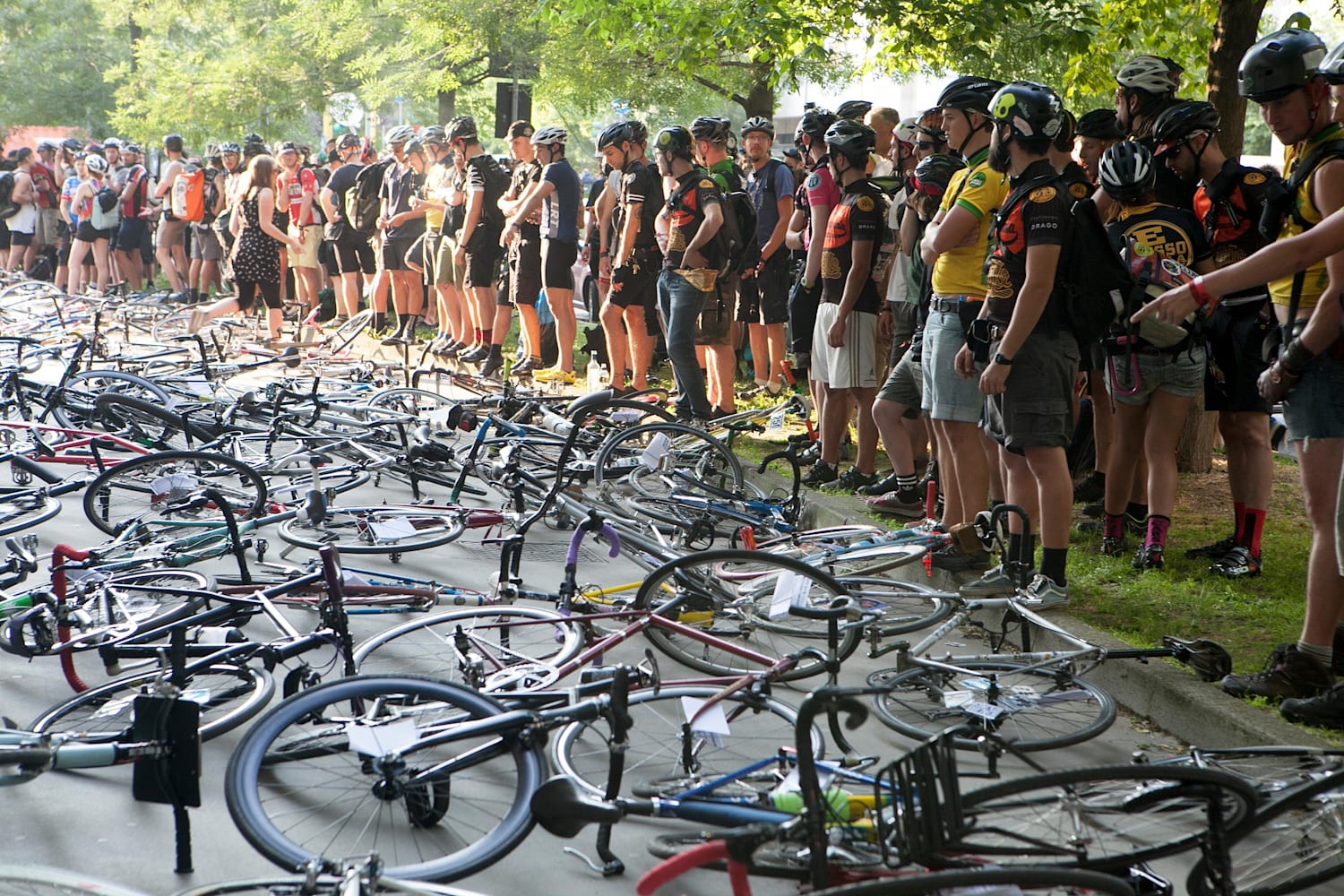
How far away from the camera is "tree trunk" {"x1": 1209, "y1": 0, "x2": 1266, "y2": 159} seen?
7848mm

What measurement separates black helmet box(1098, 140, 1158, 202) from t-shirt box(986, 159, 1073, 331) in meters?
0.73

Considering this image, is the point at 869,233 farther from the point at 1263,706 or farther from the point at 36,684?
the point at 36,684

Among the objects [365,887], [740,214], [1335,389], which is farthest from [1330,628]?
[740,214]

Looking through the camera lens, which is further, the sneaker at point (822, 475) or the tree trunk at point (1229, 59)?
the tree trunk at point (1229, 59)

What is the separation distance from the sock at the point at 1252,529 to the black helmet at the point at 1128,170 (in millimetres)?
1537

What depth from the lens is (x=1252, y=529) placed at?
582 cm

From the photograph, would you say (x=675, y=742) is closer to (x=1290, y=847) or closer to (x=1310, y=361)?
(x=1290, y=847)

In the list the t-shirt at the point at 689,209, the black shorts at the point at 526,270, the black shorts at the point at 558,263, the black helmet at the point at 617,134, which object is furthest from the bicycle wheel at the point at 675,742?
the black shorts at the point at 526,270

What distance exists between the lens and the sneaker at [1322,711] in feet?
12.8

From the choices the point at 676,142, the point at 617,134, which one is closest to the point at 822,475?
the point at 676,142

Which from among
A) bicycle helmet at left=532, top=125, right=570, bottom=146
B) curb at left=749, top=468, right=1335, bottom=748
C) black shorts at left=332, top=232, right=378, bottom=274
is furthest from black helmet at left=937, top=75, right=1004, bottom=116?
black shorts at left=332, top=232, right=378, bottom=274

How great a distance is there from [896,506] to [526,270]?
5.91 m

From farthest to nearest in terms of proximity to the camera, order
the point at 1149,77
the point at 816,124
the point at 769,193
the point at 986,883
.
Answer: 1. the point at 769,193
2. the point at 816,124
3. the point at 1149,77
4. the point at 986,883

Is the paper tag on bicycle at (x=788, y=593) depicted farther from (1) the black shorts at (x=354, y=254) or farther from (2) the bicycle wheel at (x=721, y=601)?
(1) the black shorts at (x=354, y=254)
